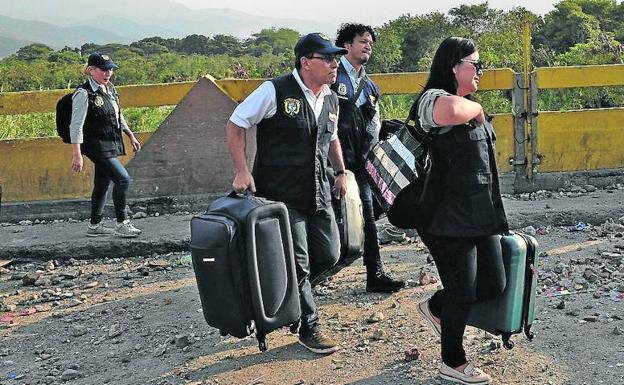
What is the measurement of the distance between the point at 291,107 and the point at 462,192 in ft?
3.54

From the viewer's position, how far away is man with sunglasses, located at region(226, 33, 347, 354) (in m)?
3.98

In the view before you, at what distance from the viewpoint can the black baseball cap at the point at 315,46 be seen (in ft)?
13.2

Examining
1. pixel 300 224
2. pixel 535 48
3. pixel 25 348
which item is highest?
pixel 535 48

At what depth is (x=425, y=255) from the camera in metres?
6.27

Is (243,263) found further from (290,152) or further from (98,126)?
(98,126)

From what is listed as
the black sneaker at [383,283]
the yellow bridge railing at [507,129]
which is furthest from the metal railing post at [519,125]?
the black sneaker at [383,283]

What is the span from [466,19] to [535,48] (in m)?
3.99

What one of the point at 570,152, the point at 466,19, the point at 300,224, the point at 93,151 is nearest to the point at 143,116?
the point at 93,151

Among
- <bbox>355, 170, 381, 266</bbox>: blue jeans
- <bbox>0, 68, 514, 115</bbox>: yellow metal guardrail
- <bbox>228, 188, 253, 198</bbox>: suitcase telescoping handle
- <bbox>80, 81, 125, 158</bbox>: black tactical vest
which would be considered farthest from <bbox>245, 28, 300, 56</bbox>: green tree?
<bbox>228, 188, 253, 198</bbox>: suitcase telescoping handle

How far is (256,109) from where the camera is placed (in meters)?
3.96

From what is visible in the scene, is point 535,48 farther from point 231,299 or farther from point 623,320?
point 231,299

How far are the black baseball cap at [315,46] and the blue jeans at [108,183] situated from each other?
3414mm

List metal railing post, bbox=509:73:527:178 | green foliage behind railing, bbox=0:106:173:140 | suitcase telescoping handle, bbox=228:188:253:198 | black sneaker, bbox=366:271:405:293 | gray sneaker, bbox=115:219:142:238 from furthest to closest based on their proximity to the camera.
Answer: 1. green foliage behind railing, bbox=0:106:173:140
2. metal railing post, bbox=509:73:527:178
3. gray sneaker, bbox=115:219:142:238
4. black sneaker, bbox=366:271:405:293
5. suitcase telescoping handle, bbox=228:188:253:198

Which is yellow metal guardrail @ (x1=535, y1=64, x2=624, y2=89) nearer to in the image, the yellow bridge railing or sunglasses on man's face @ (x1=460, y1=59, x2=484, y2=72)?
the yellow bridge railing
